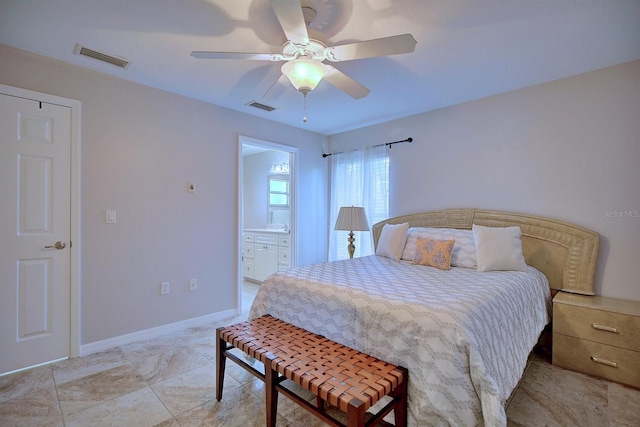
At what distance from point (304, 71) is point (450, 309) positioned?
1.58 metres

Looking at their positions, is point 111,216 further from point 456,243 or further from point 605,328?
point 605,328

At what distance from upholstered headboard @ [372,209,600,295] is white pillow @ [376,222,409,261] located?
77cm

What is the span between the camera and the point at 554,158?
2756 millimetres

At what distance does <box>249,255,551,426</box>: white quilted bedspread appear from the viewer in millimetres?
1334

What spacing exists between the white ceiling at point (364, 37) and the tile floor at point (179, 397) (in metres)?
2.41

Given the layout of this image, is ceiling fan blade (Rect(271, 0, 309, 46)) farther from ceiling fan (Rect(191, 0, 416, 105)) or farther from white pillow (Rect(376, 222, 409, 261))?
white pillow (Rect(376, 222, 409, 261))

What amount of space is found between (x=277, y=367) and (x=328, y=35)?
6.75ft

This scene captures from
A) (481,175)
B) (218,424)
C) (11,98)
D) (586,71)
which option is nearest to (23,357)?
(218,424)

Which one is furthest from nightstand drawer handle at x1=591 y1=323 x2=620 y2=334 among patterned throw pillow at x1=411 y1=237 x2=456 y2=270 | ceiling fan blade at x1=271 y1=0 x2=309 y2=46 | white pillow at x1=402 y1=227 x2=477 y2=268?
ceiling fan blade at x1=271 y1=0 x2=309 y2=46

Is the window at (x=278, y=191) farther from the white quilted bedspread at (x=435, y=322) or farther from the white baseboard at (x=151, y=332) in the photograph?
the white quilted bedspread at (x=435, y=322)

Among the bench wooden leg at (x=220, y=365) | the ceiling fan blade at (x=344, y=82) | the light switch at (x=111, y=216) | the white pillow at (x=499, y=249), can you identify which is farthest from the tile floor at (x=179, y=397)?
the ceiling fan blade at (x=344, y=82)

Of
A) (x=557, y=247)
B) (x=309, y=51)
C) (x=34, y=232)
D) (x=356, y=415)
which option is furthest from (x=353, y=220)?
(x=34, y=232)

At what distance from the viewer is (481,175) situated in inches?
126

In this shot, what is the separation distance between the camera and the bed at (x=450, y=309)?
1343mm
